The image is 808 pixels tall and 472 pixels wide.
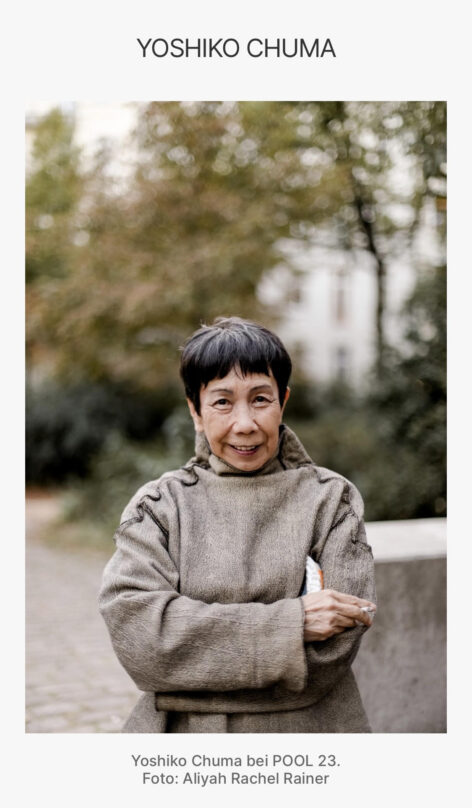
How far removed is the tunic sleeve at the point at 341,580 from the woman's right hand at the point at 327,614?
0.04 m

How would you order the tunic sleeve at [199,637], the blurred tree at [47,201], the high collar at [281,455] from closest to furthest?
the tunic sleeve at [199,637] → the high collar at [281,455] → the blurred tree at [47,201]

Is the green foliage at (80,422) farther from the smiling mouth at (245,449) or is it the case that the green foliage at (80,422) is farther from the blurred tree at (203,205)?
the smiling mouth at (245,449)

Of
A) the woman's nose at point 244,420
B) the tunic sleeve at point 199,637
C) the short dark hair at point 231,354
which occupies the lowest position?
the tunic sleeve at point 199,637

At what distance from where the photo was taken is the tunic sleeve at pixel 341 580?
5.81 ft

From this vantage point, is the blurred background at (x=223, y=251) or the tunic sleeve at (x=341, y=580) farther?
the blurred background at (x=223, y=251)

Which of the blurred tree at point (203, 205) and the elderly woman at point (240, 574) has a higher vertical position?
the blurred tree at point (203, 205)

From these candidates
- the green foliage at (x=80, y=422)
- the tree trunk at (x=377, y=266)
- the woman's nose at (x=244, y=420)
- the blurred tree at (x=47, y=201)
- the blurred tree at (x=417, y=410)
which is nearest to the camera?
the woman's nose at (x=244, y=420)

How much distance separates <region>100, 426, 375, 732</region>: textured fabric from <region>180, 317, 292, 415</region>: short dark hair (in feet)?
0.63

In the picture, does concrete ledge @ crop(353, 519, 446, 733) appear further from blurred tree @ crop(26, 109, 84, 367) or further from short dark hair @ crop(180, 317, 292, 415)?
blurred tree @ crop(26, 109, 84, 367)

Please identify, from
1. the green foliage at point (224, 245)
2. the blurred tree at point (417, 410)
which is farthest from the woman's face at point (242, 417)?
the blurred tree at point (417, 410)

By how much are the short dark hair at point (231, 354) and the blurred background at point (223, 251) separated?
12.8 ft
